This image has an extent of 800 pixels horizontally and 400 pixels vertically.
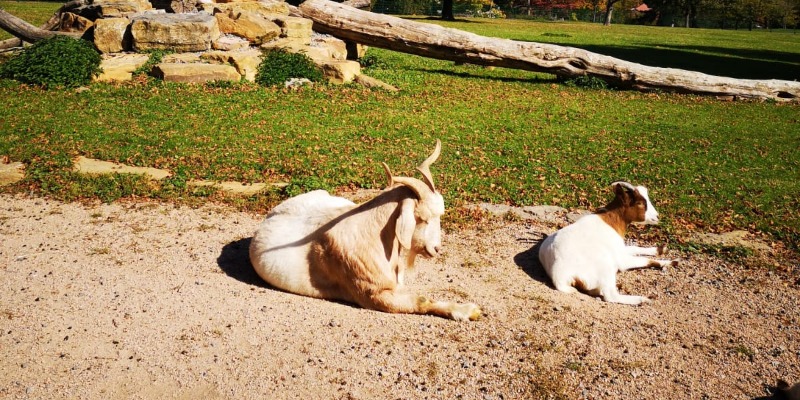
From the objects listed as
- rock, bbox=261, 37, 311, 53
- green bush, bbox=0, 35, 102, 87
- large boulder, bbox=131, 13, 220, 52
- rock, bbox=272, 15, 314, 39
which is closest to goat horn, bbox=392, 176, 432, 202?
green bush, bbox=0, 35, 102, 87

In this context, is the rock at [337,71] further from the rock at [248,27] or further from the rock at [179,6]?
the rock at [179,6]

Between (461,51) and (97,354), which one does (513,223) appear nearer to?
(97,354)

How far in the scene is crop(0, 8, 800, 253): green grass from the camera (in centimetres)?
848

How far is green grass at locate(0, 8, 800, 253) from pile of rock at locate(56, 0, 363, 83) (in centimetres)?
72

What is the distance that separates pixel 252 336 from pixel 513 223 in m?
4.01

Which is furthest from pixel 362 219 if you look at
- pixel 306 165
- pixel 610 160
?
pixel 610 160

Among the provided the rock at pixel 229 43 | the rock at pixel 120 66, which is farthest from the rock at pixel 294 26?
the rock at pixel 120 66

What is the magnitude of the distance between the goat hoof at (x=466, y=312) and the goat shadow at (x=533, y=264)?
117cm

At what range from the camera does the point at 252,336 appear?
4.92 m

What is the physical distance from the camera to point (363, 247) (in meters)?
5.03

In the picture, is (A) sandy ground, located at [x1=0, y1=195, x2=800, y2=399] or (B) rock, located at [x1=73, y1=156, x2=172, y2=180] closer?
(A) sandy ground, located at [x1=0, y1=195, x2=800, y2=399]

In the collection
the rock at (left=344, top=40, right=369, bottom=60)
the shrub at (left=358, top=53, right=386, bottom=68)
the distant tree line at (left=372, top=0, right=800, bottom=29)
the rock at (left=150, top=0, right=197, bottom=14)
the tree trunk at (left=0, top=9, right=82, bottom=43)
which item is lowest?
the shrub at (left=358, top=53, right=386, bottom=68)

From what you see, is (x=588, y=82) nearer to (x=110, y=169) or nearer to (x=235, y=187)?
(x=235, y=187)

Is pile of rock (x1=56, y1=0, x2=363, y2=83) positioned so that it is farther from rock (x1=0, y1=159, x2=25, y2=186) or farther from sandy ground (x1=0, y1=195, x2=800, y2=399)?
sandy ground (x1=0, y1=195, x2=800, y2=399)
